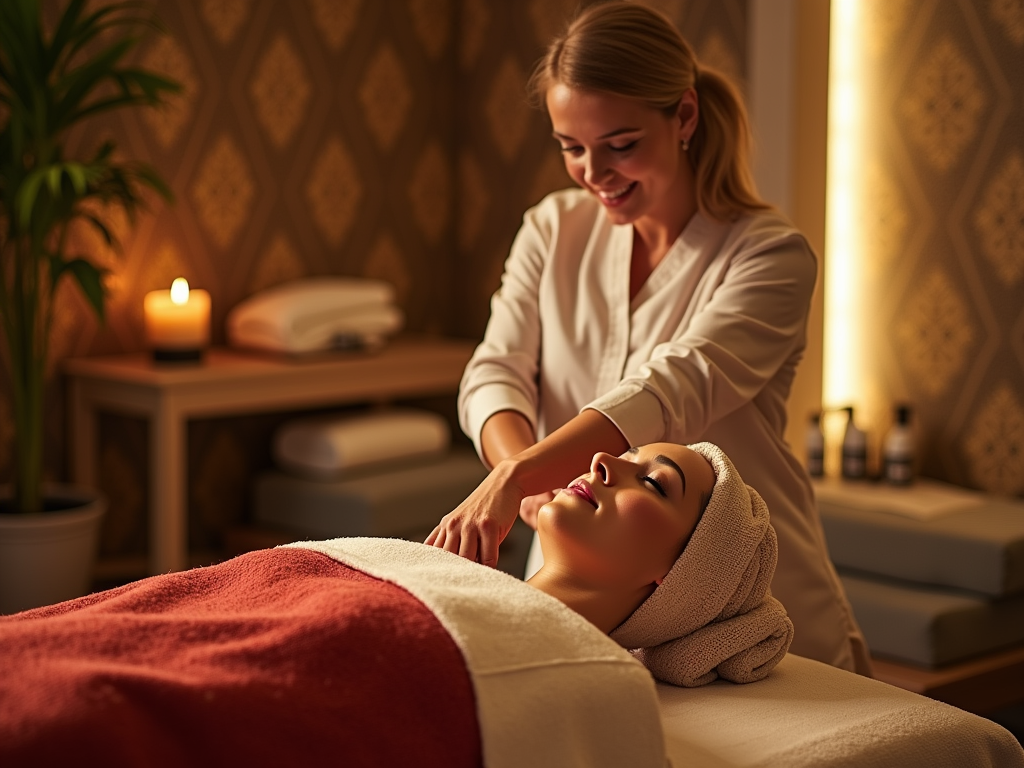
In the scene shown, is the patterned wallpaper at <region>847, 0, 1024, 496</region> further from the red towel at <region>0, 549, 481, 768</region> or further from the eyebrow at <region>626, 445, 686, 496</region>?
the red towel at <region>0, 549, 481, 768</region>

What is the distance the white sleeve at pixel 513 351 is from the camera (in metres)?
1.87

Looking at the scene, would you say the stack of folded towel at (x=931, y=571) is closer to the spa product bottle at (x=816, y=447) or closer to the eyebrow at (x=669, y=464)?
the spa product bottle at (x=816, y=447)

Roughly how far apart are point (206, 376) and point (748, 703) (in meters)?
2.25

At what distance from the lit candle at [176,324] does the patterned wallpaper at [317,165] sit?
0.20 metres

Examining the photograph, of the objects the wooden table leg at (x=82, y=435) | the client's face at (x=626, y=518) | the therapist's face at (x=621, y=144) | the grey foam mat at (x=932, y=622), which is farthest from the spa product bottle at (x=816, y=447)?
the wooden table leg at (x=82, y=435)

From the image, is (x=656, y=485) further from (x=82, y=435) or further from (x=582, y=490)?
(x=82, y=435)

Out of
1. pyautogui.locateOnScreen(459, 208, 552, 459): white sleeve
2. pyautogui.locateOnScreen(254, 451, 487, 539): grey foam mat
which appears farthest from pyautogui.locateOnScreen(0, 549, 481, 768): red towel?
pyautogui.locateOnScreen(254, 451, 487, 539): grey foam mat

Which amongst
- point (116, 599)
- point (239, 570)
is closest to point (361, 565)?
point (239, 570)

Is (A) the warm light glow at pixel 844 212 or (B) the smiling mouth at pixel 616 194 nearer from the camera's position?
(B) the smiling mouth at pixel 616 194

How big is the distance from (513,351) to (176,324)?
1.71 meters

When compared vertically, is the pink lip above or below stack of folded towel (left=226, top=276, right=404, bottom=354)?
below

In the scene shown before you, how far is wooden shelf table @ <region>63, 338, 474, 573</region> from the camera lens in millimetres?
3287

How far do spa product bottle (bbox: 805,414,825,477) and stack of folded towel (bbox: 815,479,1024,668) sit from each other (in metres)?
Answer: 0.21

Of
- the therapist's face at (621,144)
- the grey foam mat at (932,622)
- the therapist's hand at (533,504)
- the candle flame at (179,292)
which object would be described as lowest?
the grey foam mat at (932,622)
